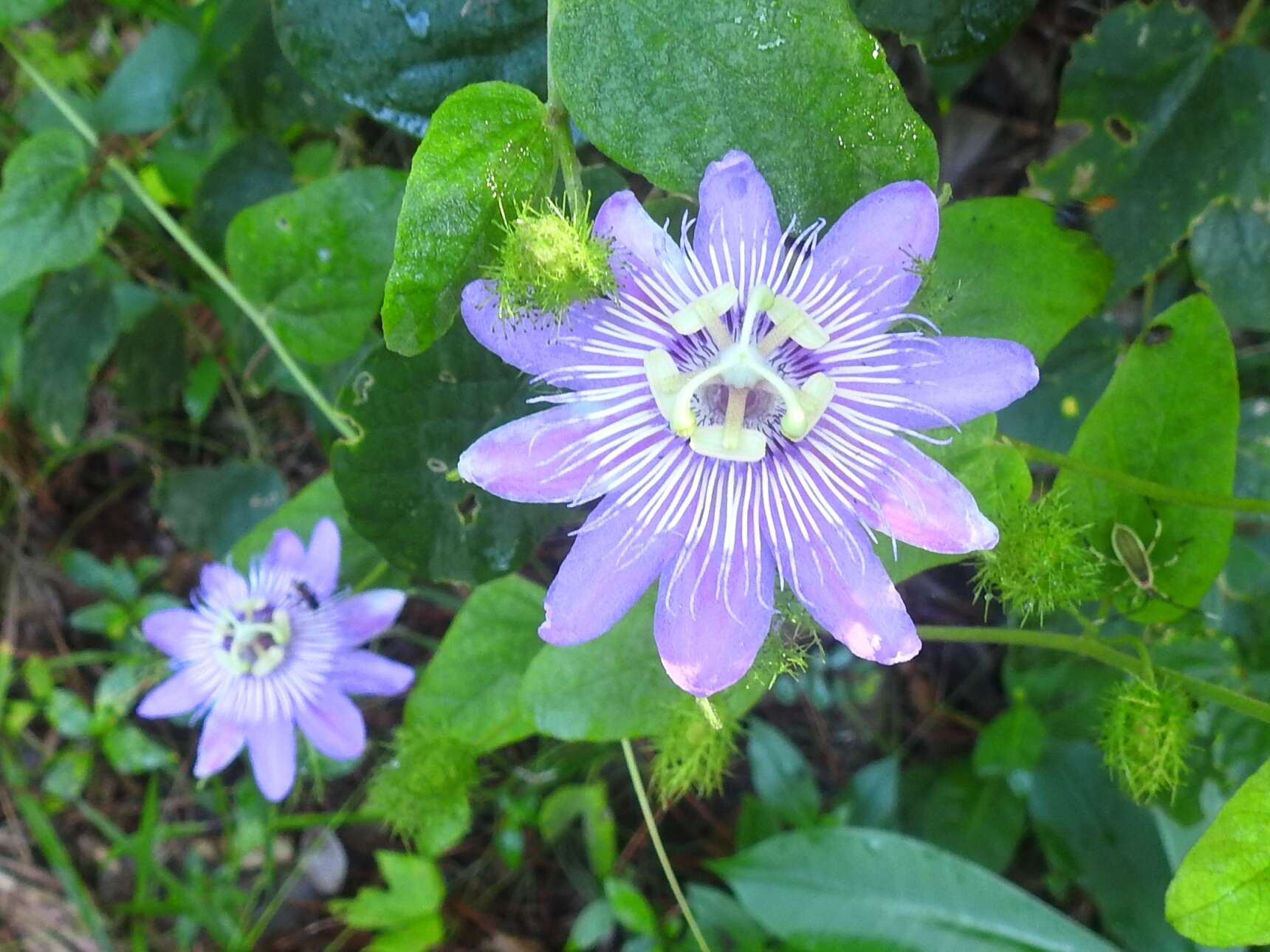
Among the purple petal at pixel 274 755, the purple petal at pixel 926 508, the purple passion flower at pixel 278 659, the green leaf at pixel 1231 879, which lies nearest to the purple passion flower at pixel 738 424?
the purple petal at pixel 926 508

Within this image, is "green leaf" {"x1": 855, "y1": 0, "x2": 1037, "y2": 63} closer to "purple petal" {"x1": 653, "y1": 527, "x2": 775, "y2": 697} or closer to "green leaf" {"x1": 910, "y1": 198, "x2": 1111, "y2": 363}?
"green leaf" {"x1": 910, "y1": 198, "x2": 1111, "y2": 363}

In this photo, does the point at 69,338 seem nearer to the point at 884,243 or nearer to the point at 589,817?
the point at 589,817

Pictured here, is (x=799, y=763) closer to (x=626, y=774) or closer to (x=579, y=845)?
(x=626, y=774)

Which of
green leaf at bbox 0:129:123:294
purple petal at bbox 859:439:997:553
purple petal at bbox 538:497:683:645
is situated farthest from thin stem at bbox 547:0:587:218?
green leaf at bbox 0:129:123:294

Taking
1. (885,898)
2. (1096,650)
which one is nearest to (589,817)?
(885,898)

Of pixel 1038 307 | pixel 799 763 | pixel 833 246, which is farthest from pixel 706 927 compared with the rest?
pixel 833 246
